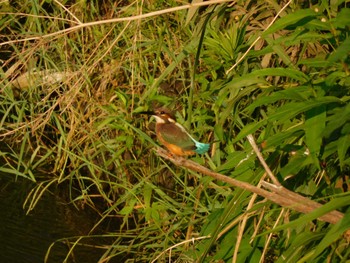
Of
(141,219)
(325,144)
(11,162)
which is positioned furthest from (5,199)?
(325,144)

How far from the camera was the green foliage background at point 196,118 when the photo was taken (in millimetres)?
2537

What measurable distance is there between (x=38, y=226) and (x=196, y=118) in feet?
3.77

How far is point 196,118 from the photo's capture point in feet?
12.6

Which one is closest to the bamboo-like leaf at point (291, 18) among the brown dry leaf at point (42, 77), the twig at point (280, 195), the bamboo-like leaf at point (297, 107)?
the bamboo-like leaf at point (297, 107)

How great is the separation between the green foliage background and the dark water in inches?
3.6

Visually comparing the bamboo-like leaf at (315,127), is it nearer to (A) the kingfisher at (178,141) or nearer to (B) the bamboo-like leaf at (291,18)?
(B) the bamboo-like leaf at (291,18)

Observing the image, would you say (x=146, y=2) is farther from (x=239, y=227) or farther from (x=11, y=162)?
(x=239, y=227)

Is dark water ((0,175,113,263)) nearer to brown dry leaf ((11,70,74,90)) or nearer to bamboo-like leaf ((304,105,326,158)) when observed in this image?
brown dry leaf ((11,70,74,90))

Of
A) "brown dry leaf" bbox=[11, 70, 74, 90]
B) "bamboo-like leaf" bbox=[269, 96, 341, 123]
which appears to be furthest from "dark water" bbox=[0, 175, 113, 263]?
"bamboo-like leaf" bbox=[269, 96, 341, 123]

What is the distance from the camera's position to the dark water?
4.06m

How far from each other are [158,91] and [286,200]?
2.28 m

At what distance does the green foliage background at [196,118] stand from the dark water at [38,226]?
0.30ft

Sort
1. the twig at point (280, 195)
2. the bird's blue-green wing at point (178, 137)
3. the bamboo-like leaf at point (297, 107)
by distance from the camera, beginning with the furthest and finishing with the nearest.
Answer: the bird's blue-green wing at point (178, 137) → the bamboo-like leaf at point (297, 107) → the twig at point (280, 195)

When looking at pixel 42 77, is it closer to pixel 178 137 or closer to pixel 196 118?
pixel 196 118
